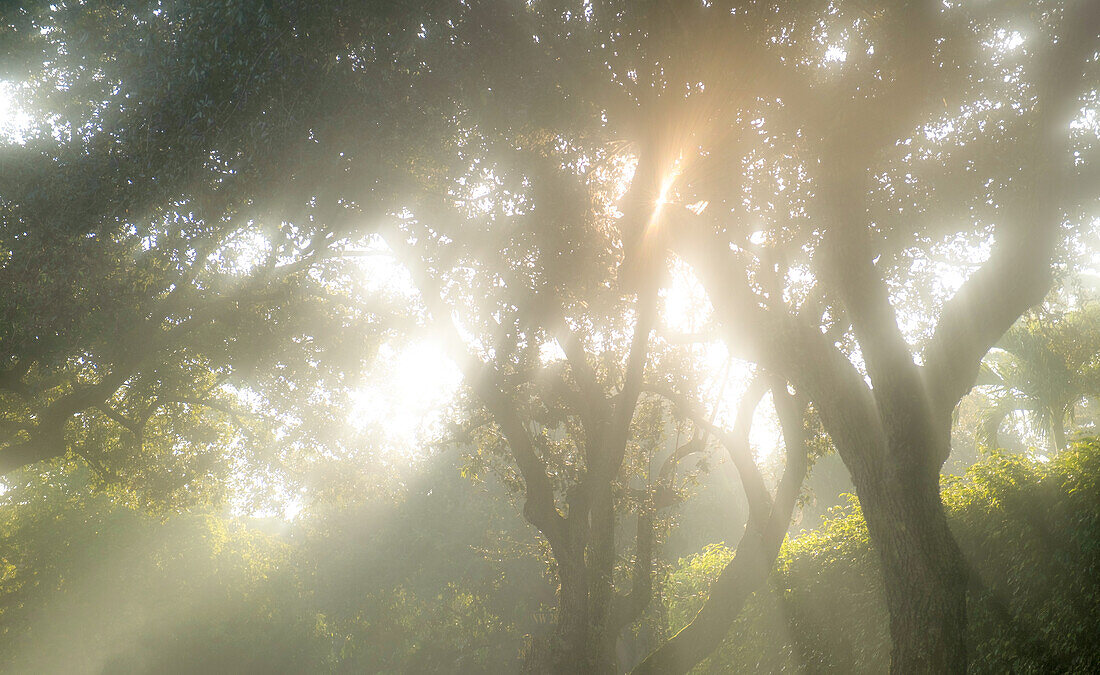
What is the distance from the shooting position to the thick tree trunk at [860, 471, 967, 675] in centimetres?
523

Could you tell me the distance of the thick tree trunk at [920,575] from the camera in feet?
17.2

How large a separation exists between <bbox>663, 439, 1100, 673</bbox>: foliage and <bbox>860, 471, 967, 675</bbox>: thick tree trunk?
2744mm

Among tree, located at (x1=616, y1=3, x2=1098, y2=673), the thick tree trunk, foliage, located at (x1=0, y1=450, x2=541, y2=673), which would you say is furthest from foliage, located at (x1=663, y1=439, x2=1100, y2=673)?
foliage, located at (x1=0, y1=450, x2=541, y2=673)

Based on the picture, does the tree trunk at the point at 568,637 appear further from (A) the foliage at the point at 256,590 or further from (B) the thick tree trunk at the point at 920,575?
(A) the foliage at the point at 256,590

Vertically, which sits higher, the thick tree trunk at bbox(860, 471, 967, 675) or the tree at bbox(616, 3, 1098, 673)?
the tree at bbox(616, 3, 1098, 673)

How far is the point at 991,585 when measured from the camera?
8.52 m

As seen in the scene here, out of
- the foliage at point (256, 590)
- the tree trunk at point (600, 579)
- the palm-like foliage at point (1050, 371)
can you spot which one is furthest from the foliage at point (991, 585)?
the foliage at point (256, 590)

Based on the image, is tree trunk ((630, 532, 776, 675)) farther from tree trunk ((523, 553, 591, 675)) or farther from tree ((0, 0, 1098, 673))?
tree trunk ((523, 553, 591, 675))

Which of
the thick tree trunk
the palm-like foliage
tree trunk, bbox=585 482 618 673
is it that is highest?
the palm-like foliage

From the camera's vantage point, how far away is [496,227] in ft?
32.8

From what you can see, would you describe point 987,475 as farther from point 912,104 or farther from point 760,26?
point 760,26

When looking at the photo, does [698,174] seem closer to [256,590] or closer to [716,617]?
[716,617]

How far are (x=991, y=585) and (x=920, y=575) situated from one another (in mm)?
4585

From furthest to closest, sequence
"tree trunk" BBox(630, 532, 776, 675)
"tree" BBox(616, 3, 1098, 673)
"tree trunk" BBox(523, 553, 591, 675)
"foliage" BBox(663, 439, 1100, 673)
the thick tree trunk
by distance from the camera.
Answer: "tree trunk" BBox(630, 532, 776, 675)
"tree trunk" BBox(523, 553, 591, 675)
"foliage" BBox(663, 439, 1100, 673)
"tree" BBox(616, 3, 1098, 673)
the thick tree trunk
